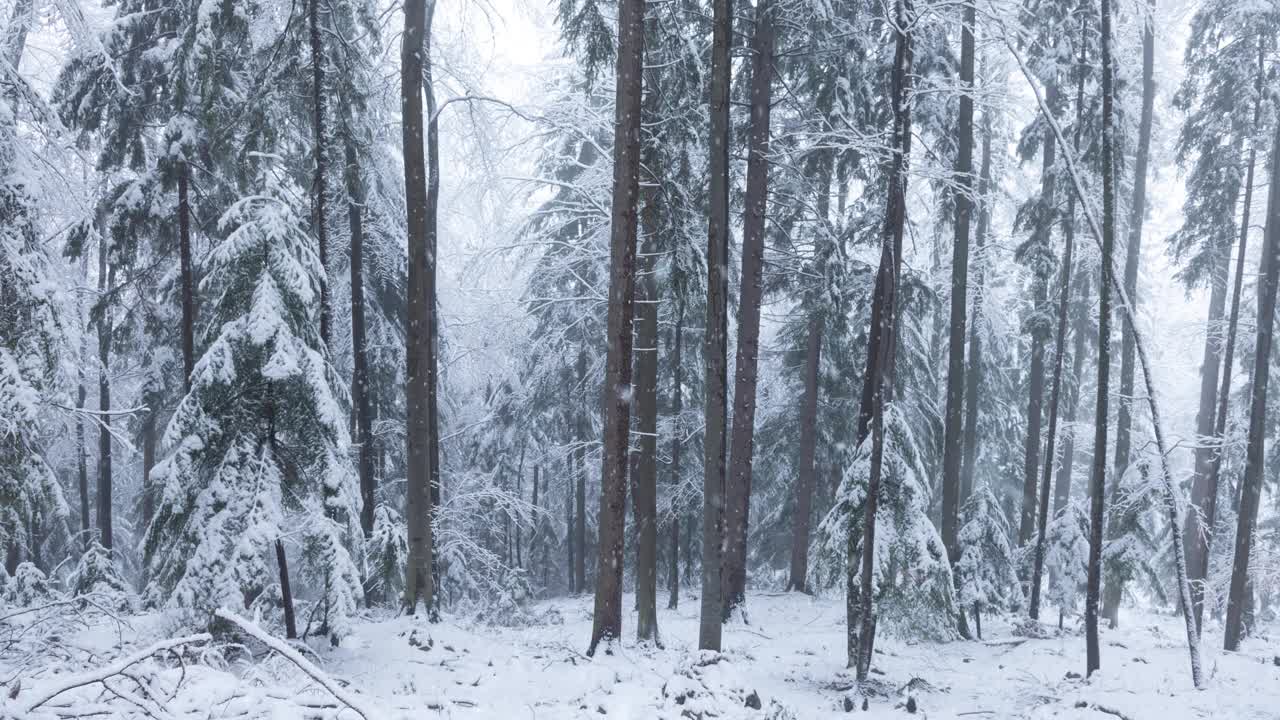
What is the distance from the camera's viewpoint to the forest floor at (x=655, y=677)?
14.0ft

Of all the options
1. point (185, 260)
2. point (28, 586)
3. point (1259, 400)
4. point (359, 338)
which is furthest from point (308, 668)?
point (1259, 400)

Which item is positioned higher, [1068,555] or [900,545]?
[900,545]

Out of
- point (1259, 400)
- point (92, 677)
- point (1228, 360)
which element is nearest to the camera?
point (92, 677)

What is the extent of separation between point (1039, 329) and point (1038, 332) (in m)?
0.10

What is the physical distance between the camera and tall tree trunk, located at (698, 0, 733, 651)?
10.6 meters

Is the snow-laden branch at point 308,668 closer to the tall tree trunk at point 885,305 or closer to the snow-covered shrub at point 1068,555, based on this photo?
the tall tree trunk at point 885,305

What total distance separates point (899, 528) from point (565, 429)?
56.0 feet

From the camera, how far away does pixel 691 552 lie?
25.2 m

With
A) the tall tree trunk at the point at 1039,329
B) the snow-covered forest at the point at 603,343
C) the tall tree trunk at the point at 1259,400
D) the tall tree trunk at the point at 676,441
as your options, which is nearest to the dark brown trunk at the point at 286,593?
the snow-covered forest at the point at 603,343

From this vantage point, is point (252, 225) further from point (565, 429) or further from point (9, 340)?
point (565, 429)

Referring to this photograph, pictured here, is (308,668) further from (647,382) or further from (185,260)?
(185,260)

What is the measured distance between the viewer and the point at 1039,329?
19266 mm

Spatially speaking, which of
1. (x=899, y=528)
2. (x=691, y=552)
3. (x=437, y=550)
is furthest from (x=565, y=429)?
(x=899, y=528)

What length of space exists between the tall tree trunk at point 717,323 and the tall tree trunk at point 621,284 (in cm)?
143
